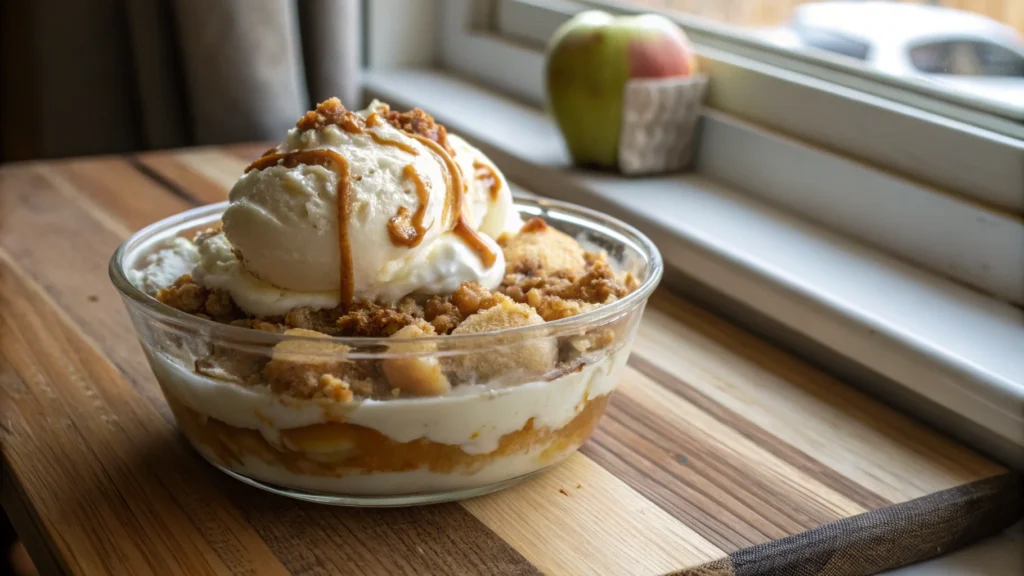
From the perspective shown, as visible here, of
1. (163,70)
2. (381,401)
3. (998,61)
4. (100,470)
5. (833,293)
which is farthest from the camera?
(163,70)

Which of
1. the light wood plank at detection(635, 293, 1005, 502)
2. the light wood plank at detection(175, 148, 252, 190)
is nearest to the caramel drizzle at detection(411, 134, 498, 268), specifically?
the light wood plank at detection(635, 293, 1005, 502)

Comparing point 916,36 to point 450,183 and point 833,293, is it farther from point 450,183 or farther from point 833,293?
point 450,183

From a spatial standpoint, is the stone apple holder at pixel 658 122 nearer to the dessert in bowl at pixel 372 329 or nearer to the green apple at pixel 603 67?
the green apple at pixel 603 67

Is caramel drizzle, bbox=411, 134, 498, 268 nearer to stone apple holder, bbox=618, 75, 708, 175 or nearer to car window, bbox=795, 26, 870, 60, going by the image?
stone apple holder, bbox=618, 75, 708, 175

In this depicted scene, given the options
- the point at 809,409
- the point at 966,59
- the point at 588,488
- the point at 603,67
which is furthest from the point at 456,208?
the point at 966,59

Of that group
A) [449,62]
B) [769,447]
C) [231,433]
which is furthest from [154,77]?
[769,447]

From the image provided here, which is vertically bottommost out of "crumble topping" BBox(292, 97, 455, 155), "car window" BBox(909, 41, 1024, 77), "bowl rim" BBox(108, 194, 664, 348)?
"bowl rim" BBox(108, 194, 664, 348)
